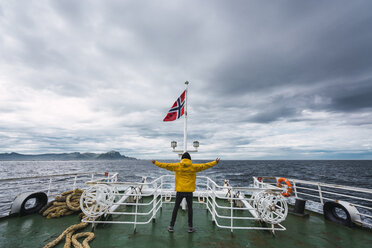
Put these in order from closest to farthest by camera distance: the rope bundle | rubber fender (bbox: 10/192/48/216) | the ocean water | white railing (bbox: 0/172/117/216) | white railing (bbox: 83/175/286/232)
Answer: the rope bundle → white railing (bbox: 83/175/286/232) → rubber fender (bbox: 10/192/48/216) → white railing (bbox: 0/172/117/216) → the ocean water

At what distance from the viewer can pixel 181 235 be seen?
13.0ft

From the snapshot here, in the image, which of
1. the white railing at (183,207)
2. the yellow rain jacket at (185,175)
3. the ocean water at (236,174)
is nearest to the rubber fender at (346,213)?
the white railing at (183,207)

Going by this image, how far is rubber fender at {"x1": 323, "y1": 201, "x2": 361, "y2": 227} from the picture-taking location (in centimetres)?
464

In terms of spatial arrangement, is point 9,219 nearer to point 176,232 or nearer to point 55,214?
point 55,214

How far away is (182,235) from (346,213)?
478cm

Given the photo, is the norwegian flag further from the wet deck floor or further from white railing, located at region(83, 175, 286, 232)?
the wet deck floor

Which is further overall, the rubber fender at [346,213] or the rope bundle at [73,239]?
the rubber fender at [346,213]

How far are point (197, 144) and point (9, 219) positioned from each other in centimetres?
589

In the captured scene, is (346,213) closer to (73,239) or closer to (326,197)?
(73,239)

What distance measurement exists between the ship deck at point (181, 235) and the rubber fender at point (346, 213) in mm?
204

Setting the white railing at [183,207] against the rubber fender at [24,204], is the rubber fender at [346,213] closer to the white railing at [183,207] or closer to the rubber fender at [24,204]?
the white railing at [183,207]

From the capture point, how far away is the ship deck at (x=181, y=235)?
3.62 meters

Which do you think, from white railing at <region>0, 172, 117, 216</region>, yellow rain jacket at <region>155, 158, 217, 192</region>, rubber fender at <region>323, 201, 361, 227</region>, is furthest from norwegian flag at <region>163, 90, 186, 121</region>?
rubber fender at <region>323, 201, 361, 227</region>

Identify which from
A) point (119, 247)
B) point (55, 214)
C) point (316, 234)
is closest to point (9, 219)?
point (55, 214)
